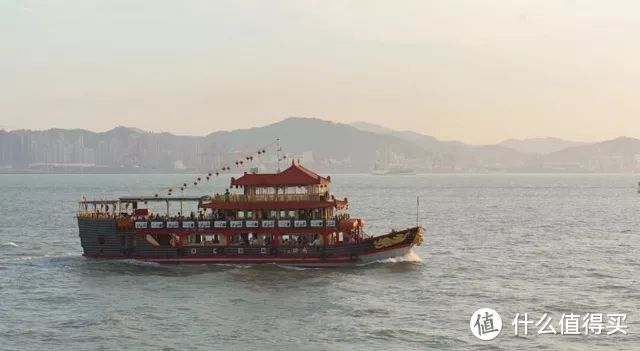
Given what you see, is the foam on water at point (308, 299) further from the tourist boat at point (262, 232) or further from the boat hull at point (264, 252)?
the tourist boat at point (262, 232)

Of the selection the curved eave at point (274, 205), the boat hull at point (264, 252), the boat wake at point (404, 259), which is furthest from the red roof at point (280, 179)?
the boat wake at point (404, 259)

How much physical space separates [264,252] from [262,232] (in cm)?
129

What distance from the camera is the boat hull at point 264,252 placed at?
2219 inches

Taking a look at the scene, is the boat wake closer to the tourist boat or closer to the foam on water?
the foam on water

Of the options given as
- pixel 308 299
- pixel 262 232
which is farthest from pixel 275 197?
pixel 308 299

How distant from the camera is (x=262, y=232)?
2228 inches

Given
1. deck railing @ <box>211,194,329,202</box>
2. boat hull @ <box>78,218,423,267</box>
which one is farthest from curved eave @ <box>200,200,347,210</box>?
boat hull @ <box>78,218,423,267</box>

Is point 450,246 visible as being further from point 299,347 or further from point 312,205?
point 299,347

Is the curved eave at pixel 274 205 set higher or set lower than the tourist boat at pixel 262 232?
higher

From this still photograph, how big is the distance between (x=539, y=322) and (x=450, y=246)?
1375 inches

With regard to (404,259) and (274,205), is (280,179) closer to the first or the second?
(274,205)

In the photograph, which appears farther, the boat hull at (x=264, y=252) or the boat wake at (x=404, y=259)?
the boat wake at (x=404, y=259)

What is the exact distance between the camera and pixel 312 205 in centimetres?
5669

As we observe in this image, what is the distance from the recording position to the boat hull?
5638cm
